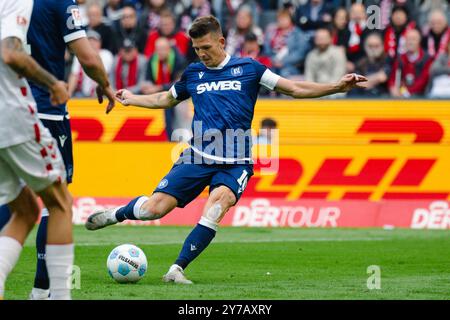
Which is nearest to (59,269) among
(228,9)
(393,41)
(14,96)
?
(14,96)

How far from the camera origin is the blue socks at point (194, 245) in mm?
9859

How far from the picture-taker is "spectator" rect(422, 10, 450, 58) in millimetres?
20156

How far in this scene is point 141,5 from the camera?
23234 millimetres

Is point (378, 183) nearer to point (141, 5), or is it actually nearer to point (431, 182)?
point (431, 182)

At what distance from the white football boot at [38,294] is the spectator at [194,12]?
13.9m

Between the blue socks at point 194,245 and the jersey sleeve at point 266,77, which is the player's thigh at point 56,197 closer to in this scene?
the blue socks at point 194,245

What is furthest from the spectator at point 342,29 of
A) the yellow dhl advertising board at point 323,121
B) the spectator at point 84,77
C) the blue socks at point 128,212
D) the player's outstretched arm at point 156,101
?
the blue socks at point 128,212

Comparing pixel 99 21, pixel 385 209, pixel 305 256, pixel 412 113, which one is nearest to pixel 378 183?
pixel 385 209

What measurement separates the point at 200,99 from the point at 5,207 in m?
2.58

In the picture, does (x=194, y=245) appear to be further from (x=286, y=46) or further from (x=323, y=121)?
(x=286, y=46)

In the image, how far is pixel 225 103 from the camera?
10.5 m

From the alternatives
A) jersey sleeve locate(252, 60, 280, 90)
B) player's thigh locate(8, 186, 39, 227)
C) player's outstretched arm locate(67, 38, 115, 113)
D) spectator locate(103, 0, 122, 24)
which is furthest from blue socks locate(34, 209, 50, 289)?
spectator locate(103, 0, 122, 24)

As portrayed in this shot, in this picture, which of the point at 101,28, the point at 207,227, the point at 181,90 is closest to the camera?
the point at 207,227

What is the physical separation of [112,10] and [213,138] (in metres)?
13.0
